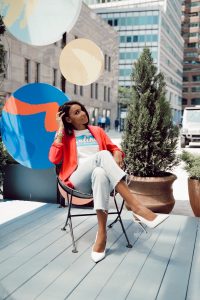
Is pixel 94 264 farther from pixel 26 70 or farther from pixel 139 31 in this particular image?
pixel 139 31

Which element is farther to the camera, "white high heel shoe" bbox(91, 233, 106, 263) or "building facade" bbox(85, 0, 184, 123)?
"building facade" bbox(85, 0, 184, 123)

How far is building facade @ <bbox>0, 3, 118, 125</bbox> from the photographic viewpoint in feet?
87.9

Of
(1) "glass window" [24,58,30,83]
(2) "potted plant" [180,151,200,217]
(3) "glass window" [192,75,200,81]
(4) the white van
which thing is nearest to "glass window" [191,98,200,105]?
(3) "glass window" [192,75,200,81]

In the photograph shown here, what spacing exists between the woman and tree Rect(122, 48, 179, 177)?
3.61 ft

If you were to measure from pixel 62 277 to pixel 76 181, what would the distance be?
934 millimetres

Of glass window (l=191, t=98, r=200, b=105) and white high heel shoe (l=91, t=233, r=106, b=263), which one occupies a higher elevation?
glass window (l=191, t=98, r=200, b=105)

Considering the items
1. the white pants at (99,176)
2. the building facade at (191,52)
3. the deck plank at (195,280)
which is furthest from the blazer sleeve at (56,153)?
the building facade at (191,52)

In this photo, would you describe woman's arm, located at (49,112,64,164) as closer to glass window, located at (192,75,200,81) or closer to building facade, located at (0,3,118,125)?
building facade, located at (0,3,118,125)

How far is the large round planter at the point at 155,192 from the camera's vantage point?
4.60 meters

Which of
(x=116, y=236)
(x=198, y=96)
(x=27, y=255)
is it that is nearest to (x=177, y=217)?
(x=116, y=236)

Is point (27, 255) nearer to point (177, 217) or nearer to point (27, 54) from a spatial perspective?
point (177, 217)

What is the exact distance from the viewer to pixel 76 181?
331cm

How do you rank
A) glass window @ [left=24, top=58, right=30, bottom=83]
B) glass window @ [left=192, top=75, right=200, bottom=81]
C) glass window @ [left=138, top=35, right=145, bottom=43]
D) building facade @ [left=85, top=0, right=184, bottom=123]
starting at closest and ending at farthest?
glass window @ [left=24, top=58, right=30, bottom=83], building facade @ [left=85, top=0, right=184, bottom=123], glass window @ [left=138, top=35, right=145, bottom=43], glass window @ [left=192, top=75, right=200, bottom=81]

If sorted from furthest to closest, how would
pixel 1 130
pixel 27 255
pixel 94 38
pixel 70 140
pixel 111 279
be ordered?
pixel 94 38 → pixel 1 130 → pixel 70 140 → pixel 27 255 → pixel 111 279
